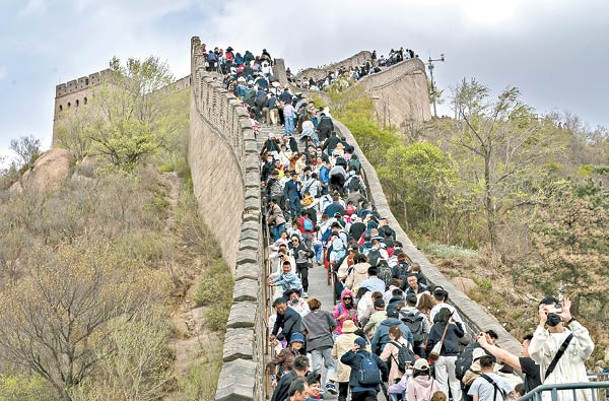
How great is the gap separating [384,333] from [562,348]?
319 cm

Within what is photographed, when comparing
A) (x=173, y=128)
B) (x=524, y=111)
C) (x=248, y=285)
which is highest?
(x=173, y=128)

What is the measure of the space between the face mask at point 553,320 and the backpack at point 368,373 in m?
2.63

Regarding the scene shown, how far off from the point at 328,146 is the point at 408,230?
377 inches

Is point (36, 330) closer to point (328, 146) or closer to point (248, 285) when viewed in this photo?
point (328, 146)

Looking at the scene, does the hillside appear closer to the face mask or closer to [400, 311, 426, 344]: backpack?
[400, 311, 426, 344]: backpack

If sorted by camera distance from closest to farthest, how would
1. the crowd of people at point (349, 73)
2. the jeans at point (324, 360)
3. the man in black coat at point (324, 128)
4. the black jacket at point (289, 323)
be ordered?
the black jacket at point (289, 323) → the jeans at point (324, 360) → the man in black coat at point (324, 128) → the crowd of people at point (349, 73)

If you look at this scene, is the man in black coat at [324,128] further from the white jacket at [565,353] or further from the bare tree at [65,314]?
the white jacket at [565,353]

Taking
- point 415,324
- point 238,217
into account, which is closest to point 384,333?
point 415,324

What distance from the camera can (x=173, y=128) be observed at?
5059cm

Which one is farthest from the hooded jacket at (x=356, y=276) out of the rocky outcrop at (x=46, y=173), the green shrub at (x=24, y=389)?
the rocky outcrop at (x=46, y=173)

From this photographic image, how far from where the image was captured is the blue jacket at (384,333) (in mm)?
9492

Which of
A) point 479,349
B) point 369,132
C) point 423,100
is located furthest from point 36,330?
point 423,100

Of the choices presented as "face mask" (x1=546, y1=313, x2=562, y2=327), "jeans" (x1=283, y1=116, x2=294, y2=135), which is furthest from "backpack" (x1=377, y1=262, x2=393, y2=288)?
"jeans" (x1=283, y1=116, x2=294, y2=135)

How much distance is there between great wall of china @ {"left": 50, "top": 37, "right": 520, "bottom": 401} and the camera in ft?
29.5
